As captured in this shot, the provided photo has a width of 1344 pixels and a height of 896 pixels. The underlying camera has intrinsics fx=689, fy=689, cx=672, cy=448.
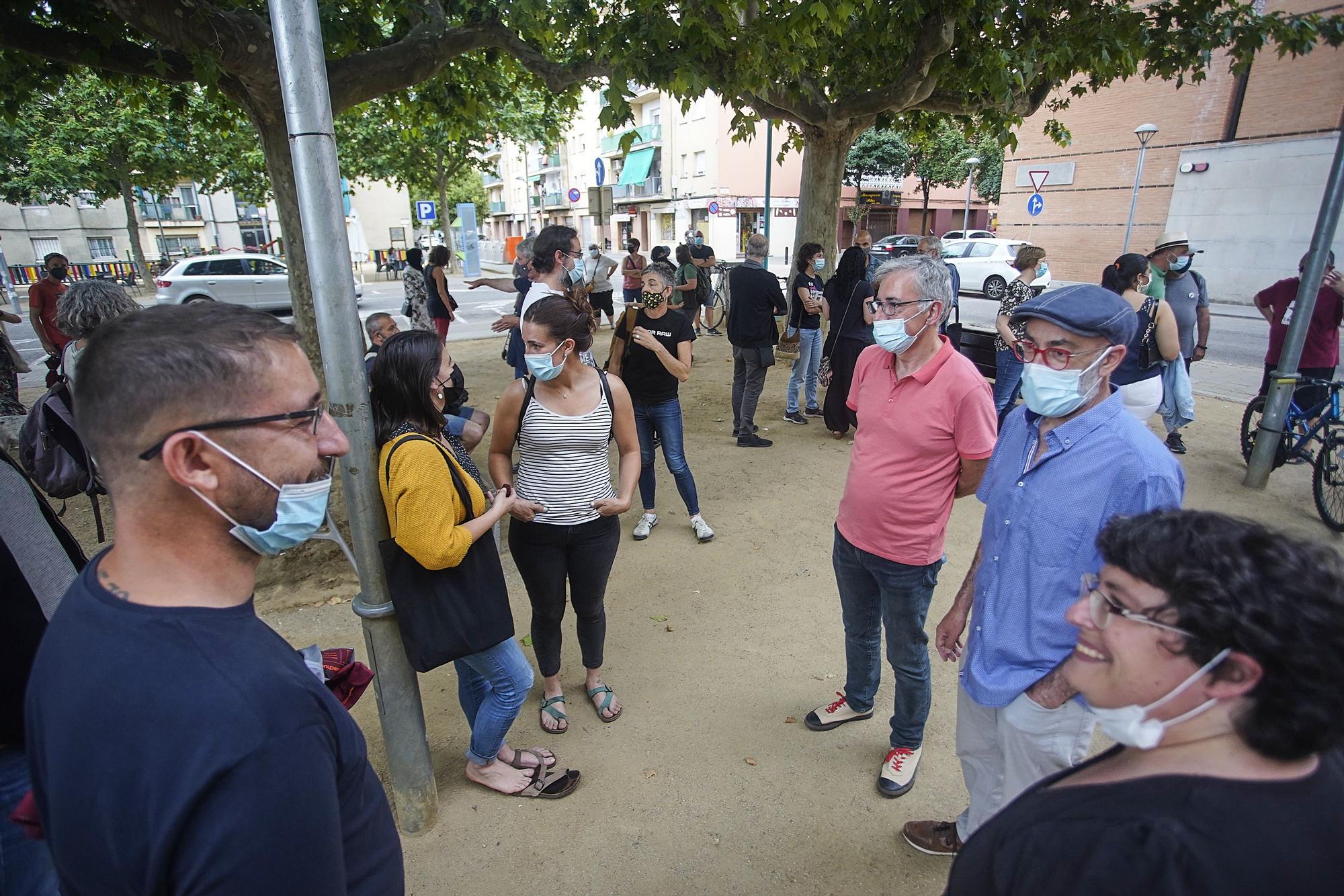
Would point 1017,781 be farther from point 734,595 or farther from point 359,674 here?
point 734,595

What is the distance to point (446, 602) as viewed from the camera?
2264 millimetres

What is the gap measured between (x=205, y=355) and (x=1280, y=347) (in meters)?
7.64

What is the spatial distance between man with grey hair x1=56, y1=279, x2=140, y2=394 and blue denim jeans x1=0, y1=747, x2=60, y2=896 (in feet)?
8.07

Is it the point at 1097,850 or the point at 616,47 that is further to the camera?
the point at 616,47

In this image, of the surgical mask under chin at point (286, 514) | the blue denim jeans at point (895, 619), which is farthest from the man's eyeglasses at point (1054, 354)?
the surgical mask under chin at point (286, 514)

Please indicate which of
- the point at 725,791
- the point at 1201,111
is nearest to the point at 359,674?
the point at 725,791

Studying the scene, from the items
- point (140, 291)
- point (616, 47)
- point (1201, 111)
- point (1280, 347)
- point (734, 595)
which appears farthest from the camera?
point (140, 291)

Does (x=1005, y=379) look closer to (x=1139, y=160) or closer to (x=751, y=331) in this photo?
(x=751, y=331)

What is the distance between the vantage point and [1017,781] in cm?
196

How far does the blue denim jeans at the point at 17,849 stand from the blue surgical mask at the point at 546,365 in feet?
5.98

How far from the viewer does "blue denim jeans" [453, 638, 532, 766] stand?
2465 mm

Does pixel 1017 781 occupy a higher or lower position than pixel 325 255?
lower

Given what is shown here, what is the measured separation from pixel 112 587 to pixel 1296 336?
7.28m

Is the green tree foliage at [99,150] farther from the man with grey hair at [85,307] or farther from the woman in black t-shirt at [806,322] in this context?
the man with grey hair at [85,307]
